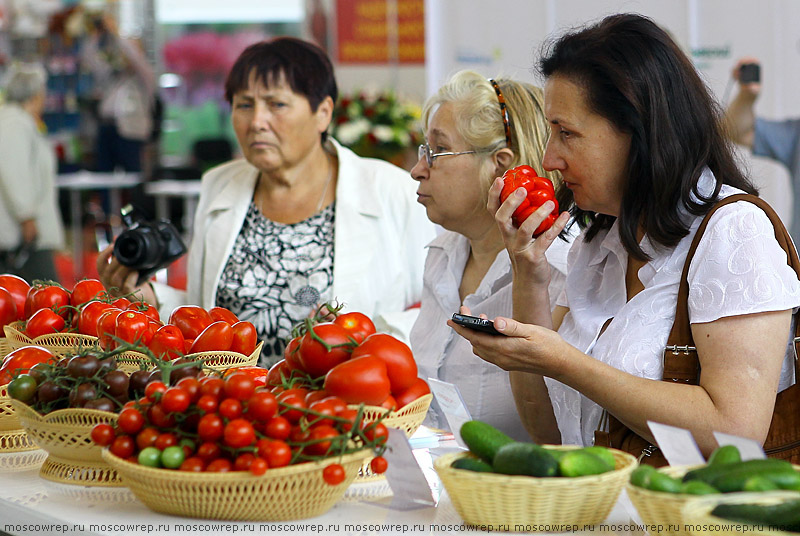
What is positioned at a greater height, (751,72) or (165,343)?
(751,72)

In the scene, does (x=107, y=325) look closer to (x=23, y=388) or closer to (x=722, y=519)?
(x=23, y=388)

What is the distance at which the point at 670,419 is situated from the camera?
5.79ft

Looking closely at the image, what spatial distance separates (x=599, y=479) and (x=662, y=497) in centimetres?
12

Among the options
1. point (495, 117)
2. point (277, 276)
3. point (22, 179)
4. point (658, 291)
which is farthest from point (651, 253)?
point (22, 179)

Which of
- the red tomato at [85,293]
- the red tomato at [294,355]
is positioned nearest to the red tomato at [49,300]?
the red tomato at [85,293]

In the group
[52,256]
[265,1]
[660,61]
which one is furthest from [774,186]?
[265,1]

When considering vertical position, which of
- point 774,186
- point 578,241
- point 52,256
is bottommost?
point 52,256

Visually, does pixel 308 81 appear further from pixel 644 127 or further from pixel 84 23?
pixel 84 23

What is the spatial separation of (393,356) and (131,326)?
0.63 meters

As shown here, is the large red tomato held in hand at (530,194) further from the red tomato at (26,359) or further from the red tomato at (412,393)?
the red tomato at (26,359)

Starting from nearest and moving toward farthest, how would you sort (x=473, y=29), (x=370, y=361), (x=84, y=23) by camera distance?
(x=370, y=361), (x=473, y=29), (x=84, y=23)

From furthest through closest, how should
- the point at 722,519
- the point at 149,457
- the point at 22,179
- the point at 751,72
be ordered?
the point at 22,179
the point at 751,72
the point at 149,457
the point at 722,519

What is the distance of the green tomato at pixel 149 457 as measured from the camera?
1419 millimetres

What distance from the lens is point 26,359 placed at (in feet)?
6.21
